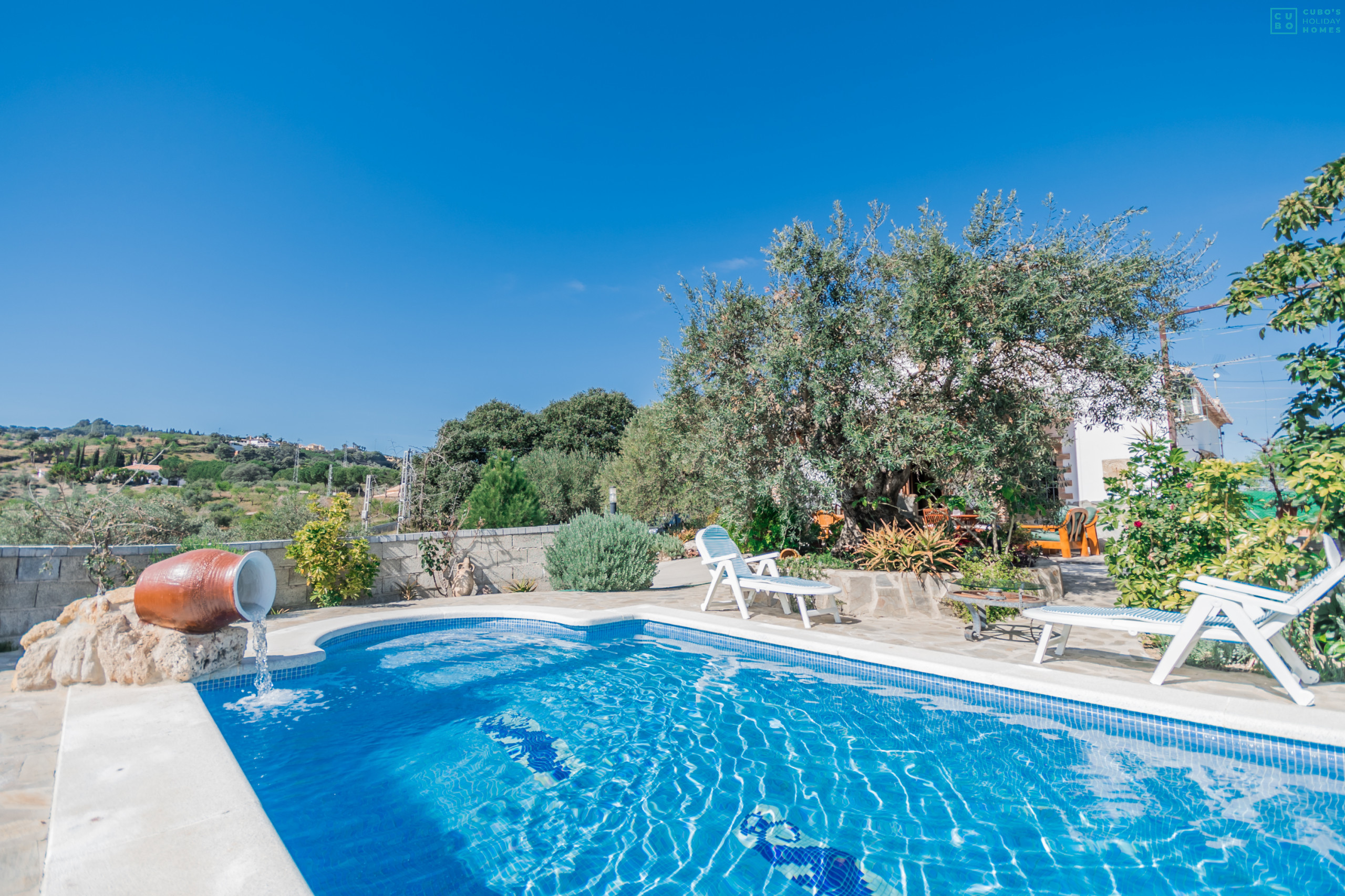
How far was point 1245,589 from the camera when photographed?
4105mm

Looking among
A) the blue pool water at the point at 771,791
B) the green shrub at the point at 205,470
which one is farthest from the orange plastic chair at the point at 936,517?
the green shrub at the point at 205,470

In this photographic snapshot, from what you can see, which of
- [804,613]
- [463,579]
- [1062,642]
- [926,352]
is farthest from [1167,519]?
[463,579]

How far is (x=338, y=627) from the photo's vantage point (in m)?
7.10

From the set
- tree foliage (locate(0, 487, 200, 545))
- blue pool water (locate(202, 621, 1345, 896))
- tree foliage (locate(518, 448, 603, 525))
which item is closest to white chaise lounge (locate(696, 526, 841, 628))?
blue pool water (locate(202, 621, 1345, 896))

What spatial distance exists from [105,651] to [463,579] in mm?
5665

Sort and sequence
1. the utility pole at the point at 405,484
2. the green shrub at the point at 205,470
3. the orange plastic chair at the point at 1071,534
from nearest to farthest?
the orange plastic chair at the point at 1071,534
the utility pole at the point at 405,484
the green shrub at the point at 205,470

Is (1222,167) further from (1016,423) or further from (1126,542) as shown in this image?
(1126,542)

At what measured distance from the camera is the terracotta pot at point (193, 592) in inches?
184

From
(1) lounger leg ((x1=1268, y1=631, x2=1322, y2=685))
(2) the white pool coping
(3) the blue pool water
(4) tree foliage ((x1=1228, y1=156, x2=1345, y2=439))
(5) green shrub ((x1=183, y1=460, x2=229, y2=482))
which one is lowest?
(3) the blue pool water

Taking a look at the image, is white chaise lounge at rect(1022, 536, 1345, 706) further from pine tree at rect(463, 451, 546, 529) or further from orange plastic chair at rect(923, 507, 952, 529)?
pine tree at rect(463, 451, 546, 529)

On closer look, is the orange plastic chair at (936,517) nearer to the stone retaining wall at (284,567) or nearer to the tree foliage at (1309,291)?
the tree foliage at (1309,291)

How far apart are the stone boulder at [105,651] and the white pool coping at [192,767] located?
16cm

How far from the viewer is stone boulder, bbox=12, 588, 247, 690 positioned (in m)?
4.52

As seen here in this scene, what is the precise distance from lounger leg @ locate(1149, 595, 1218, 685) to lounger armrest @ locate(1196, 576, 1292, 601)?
10cm
